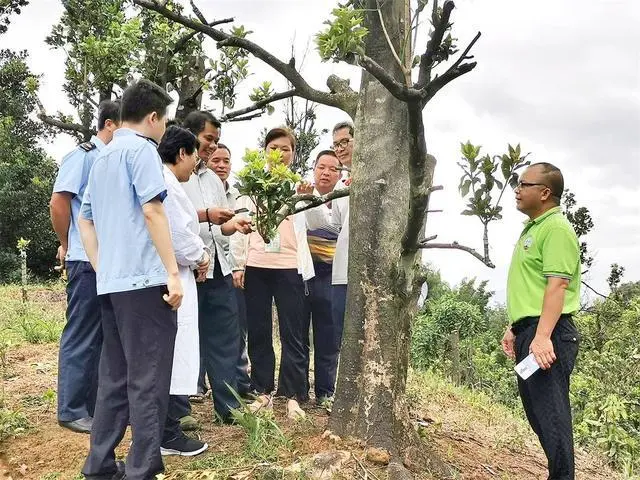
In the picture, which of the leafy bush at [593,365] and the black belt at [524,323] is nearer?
the black belt at [524,323]

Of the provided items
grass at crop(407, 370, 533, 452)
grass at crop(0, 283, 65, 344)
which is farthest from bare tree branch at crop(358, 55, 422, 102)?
grass at crop(0, 283, 65, 344)

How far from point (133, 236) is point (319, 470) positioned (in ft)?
4.54

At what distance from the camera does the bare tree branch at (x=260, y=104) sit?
411 centimetres

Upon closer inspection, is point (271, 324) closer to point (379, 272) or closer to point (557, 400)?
point (379, 272)

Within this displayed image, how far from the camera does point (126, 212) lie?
2883mm

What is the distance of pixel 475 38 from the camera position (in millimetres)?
2258

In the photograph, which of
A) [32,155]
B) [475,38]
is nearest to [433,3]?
[475,38]

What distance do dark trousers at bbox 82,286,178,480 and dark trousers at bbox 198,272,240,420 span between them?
2.97 feet

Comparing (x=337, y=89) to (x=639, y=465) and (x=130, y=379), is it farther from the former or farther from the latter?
(x=639, y=465)

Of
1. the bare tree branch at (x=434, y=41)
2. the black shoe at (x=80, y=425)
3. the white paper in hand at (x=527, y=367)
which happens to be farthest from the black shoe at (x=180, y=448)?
the bare tree branch at (x=434, y=41)

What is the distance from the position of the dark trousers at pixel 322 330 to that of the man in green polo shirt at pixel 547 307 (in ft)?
4.94

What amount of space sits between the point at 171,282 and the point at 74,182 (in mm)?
1358

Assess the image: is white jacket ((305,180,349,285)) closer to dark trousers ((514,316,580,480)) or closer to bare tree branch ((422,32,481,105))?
dark trousers ((514,316,580,480))

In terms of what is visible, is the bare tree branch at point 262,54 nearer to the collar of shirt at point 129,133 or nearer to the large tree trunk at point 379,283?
the large tree trunk at point 379,283
